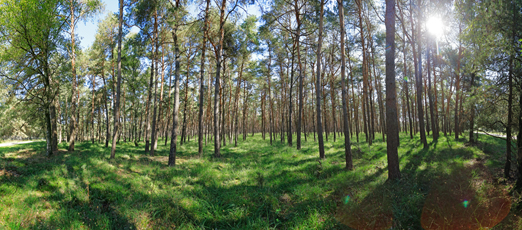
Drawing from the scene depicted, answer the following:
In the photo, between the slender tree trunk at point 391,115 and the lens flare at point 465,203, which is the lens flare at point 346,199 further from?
the lens flare at point 465,203

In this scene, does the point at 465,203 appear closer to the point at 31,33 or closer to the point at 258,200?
the point at 258,200

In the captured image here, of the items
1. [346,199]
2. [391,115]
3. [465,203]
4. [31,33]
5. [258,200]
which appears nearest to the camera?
[465,203]

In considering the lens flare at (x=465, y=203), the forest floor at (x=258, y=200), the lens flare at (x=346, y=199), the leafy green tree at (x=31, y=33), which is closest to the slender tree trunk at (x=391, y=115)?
the forest floor at (x=258, y=200)

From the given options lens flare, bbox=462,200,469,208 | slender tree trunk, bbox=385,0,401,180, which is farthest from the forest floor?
slender tree trunk, bbox=385,0,401,180

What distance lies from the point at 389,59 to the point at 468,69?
364 cm

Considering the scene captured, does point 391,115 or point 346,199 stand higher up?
point 391,115

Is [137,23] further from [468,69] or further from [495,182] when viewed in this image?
[495,182]

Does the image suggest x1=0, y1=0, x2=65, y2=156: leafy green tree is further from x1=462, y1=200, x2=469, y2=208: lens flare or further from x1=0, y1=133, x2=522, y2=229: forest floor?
x1=462, y1=200, x2=469, y2=208: lens flare

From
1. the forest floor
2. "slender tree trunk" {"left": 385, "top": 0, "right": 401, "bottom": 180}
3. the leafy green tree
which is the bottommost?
the forest floor

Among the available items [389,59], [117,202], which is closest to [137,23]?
[117,202]

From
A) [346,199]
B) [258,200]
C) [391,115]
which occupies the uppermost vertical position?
[391,115]

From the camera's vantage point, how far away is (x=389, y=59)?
6.27 meters

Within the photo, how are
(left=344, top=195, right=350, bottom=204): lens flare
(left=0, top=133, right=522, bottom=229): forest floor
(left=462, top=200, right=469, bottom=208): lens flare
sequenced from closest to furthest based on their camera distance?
1. (left=0, top=133, right=522, bottom=229): forest floor
2. (left=462, top=200, right=469, bottom=208): lens flare
3. (left=344, top=195, right=350, bottom=204): lens flare

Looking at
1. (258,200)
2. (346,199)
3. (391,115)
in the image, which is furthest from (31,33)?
(391,115)
